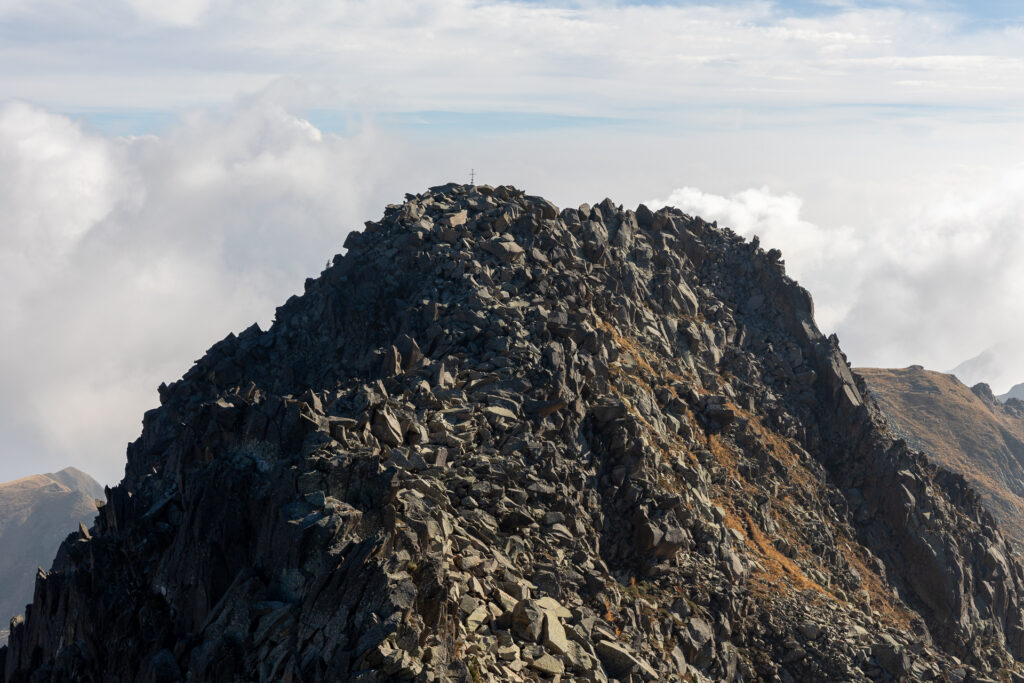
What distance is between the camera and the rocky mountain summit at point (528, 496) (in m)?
44.9

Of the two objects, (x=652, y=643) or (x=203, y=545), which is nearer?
(x=203, y=545)

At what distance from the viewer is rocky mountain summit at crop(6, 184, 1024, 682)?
1769 inches

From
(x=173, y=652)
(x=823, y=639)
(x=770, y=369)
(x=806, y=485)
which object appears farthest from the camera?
(x=770, y=369)

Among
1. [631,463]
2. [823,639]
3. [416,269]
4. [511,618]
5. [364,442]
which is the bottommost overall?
[511,618]

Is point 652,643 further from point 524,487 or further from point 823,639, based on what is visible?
point 823,639

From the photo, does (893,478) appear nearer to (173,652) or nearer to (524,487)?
(524,487)

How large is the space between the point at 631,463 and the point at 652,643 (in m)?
14.4

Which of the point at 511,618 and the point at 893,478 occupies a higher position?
the point at 893,478

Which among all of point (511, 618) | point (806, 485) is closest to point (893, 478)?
point (806, 485)

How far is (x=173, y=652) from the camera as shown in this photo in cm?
4588

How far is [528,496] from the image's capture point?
191 feet

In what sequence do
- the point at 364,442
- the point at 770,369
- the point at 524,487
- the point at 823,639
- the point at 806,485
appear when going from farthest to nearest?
the point at 770,369 → the point at 806,485 → the point at 823,639 → the point at 524,487 → the point at 364,442

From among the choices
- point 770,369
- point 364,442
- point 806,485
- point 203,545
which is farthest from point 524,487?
point 770,369

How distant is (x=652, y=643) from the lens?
5725cm
